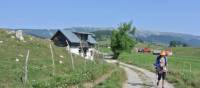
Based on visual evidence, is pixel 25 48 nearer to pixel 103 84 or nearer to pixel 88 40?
pixel 103 84

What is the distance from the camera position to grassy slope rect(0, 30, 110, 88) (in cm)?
1986

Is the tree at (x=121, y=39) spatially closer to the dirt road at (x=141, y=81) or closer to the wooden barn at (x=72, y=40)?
the wooden barn at (x=72, y=40)

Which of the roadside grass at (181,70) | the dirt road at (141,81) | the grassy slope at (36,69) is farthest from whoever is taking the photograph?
the roadside grass at (181,70)

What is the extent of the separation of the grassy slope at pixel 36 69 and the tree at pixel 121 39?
197 feet

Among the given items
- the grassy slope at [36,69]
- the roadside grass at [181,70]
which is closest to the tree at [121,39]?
the roadside grass at [181,70]

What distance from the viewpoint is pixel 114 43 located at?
339ft

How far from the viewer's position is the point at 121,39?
10262cm

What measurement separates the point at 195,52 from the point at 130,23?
5345 cm

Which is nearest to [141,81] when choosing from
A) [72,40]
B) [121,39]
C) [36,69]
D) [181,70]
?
[36,69]

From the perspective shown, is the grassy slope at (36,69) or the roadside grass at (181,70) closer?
the grassy slope at (36,69)

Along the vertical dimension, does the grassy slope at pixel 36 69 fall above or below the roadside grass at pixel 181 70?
above

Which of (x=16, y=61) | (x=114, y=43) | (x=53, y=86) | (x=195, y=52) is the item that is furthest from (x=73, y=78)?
(x=195, y=52)

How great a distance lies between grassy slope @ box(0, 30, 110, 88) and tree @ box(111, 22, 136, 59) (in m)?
59.9

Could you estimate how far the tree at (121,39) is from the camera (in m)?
103
